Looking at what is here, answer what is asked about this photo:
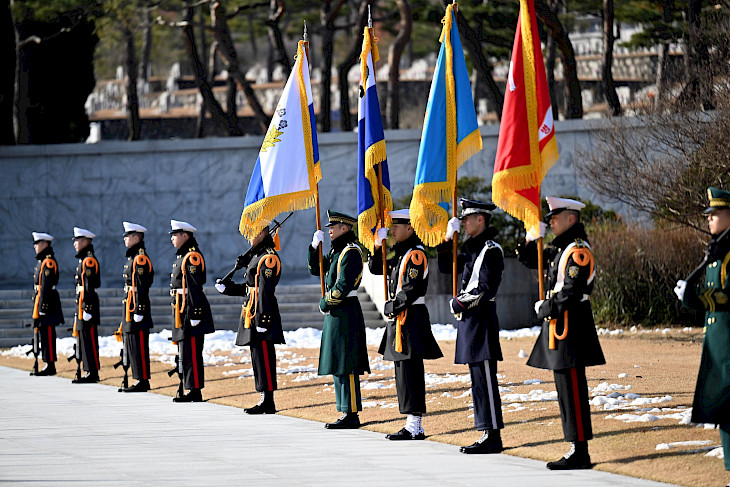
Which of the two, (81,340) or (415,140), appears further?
(415,140)

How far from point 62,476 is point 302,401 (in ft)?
16.3

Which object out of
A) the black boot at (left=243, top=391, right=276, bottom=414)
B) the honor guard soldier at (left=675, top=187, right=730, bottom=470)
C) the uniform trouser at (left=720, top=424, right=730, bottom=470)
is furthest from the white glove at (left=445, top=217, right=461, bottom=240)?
the black boot at (left=243, top=391, right=276, bottom=414)

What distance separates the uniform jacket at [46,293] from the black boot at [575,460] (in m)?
10.4

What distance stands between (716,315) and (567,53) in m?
23.0

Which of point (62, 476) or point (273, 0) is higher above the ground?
point (273, 0)

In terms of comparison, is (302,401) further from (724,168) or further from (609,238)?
(609,238)

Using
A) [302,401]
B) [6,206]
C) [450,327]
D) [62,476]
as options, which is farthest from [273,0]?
[62,476]

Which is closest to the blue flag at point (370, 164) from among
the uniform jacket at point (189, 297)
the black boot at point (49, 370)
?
the uniform jacket at point (189, 297)

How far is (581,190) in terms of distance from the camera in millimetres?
26859

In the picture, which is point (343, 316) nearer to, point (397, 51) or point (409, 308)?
point (409, 308)

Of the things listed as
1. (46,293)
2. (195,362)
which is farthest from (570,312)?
(46,293)

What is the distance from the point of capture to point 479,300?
9.11m

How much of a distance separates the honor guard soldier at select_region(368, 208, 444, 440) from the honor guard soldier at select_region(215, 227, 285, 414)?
2287 millimetres

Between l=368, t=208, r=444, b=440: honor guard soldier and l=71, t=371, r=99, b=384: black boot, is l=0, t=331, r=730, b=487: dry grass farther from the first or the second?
l=368, t=208, r=444, b=440: honor guard soldier
